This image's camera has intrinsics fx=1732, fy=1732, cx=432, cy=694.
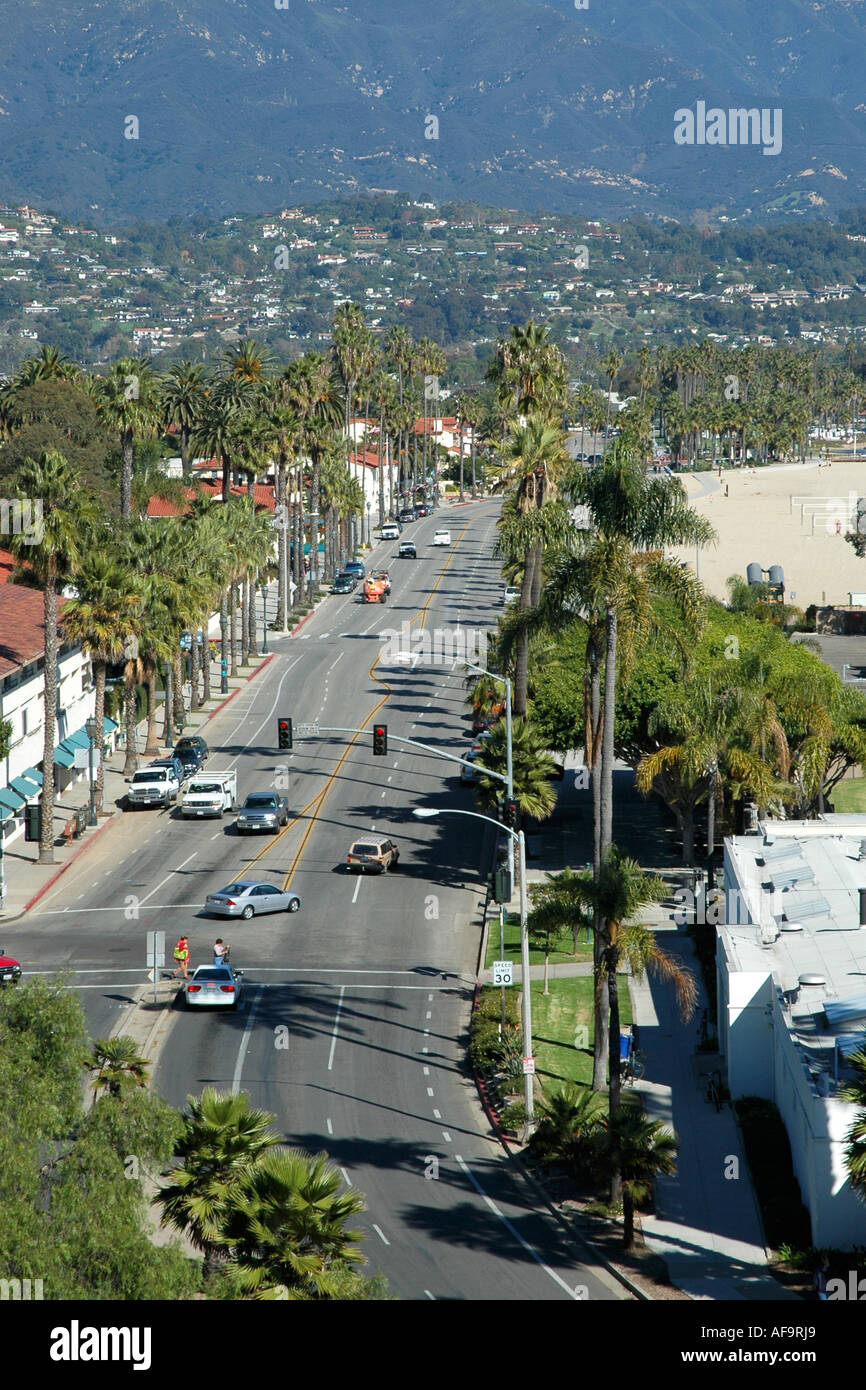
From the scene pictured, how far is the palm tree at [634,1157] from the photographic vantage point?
31.0m

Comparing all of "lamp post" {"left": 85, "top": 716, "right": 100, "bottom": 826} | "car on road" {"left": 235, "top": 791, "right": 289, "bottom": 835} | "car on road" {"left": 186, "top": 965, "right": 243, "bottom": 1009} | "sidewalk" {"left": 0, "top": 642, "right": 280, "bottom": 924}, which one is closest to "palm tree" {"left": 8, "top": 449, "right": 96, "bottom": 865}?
"sidewalk" {"left": 0, "top": 642, "right": 280, "bottom": 924}

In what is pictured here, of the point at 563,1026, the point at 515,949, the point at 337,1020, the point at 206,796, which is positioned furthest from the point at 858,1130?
Result: the point at 206,796

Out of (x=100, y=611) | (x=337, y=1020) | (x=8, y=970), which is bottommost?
(x=337, y=1020)

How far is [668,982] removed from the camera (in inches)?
1900

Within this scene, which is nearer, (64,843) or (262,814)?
(64,843)

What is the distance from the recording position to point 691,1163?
1379 inches

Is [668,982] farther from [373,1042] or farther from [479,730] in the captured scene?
[479,730]

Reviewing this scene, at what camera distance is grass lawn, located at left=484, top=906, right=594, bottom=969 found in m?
49.8

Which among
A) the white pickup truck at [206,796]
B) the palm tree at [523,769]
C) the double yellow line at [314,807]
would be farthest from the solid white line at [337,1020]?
the white pickup truck at [206,796]

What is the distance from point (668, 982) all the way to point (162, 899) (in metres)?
16.5

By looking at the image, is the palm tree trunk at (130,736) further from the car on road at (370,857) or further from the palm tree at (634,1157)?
the palm tree at (634,1157)

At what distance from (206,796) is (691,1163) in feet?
112

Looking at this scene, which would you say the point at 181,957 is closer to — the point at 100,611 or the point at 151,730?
the point at 100,611
